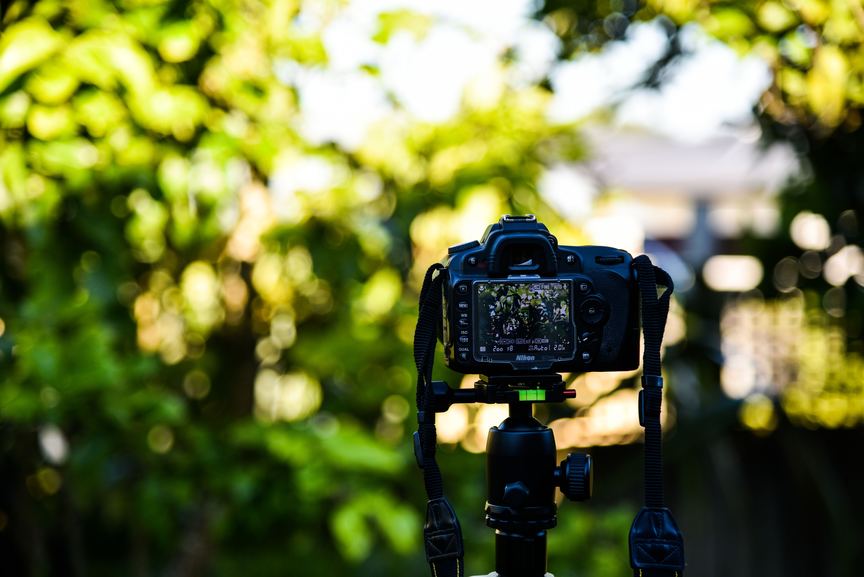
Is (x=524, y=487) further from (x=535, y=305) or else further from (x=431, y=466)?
(x=535, y=305)

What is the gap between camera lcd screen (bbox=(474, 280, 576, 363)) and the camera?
129 centimetres

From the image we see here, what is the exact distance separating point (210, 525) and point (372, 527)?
71cm

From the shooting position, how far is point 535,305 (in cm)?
130

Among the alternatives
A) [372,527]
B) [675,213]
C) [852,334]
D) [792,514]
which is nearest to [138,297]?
[372,527]

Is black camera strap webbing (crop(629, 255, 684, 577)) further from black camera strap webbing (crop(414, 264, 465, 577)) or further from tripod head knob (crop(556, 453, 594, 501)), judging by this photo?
black camera strap webbing (crop(414, 264, 465, 577))

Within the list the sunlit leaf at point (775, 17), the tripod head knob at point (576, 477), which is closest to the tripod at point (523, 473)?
the tripod head knob at point (576, 477)

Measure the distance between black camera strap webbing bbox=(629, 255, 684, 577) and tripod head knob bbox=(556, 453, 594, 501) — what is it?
0.09 meters

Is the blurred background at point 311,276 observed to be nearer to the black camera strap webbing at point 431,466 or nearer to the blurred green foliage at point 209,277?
the blurred green foliage at point 209,277

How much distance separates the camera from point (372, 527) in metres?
3.14

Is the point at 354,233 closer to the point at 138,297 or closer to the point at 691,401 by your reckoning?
the point at 138,297

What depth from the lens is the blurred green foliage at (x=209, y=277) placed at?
6.15 feet

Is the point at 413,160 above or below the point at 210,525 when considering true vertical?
above

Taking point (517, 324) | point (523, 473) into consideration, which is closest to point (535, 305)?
point (517, 324)

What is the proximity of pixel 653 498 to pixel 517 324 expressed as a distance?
1.01 feet
